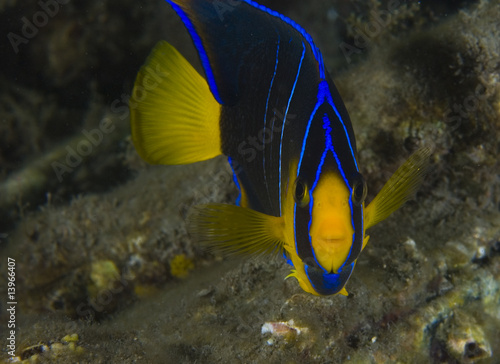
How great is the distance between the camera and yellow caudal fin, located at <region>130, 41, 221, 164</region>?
198cm

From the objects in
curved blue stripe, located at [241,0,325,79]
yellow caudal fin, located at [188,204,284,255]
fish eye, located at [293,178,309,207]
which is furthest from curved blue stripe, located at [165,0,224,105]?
fish eye, located at [293,178,309,207]

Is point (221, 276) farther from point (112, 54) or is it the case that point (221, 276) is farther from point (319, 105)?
point (112, 54)

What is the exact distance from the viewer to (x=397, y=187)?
66.4 inches

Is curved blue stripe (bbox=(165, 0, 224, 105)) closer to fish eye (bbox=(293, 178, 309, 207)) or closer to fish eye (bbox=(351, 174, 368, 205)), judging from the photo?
fish eye (bbox=(293, 178, 309, 207))

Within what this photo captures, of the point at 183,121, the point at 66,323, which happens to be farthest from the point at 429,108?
the point at 66,323

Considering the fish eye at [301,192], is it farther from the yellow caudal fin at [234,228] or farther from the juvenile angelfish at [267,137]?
the yellow caudal fin at [234,228]

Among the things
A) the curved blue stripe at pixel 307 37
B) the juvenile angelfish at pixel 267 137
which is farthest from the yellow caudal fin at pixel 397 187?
the curved blue stripe at pixel 307 37

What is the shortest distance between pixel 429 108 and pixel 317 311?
1942 millimetres

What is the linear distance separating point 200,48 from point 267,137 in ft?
2.00

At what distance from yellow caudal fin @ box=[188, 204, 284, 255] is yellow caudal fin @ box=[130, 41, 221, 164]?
559 millimetres

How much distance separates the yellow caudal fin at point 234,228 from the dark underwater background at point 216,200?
0.15 meters

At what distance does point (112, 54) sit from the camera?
3.96 meters

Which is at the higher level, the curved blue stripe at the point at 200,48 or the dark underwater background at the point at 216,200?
the curved blue stripe at the point at 200,48

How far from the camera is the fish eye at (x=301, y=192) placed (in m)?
1.40
